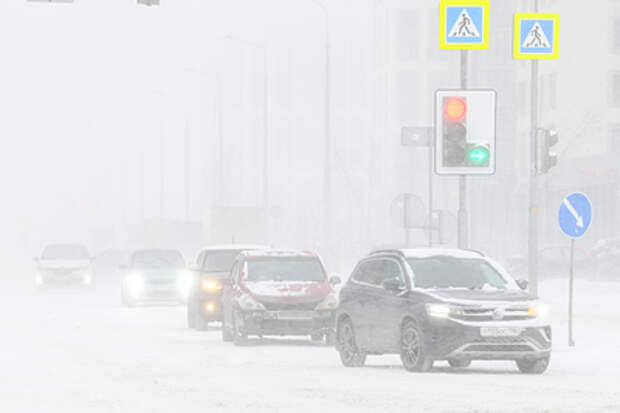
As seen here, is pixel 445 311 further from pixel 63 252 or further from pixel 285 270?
pixel 63 252

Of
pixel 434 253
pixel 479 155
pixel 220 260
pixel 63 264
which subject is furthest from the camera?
pixel 63 264

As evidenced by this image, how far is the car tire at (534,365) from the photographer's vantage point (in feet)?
64.4

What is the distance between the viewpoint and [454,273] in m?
20.9

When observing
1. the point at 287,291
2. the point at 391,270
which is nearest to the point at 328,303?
the point at 287,291

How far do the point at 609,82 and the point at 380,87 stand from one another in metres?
35.6

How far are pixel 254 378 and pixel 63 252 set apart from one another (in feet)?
130

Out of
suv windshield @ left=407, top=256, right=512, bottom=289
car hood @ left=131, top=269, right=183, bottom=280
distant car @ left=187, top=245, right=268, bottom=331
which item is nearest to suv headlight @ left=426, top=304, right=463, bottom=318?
suv windshield @ left=407, top=256, right=512, bottom=289

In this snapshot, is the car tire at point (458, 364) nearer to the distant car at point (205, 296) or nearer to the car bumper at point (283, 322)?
the car bumper at point (283, 322)

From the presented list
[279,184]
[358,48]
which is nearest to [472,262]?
[279,184]

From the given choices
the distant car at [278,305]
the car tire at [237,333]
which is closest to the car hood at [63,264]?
the distant car at [278,305]

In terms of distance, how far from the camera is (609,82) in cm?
8362

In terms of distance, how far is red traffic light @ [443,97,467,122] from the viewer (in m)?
25.2

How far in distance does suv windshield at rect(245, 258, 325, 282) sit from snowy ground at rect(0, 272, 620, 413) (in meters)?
1.05

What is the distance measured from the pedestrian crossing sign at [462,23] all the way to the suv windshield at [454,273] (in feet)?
16.8
